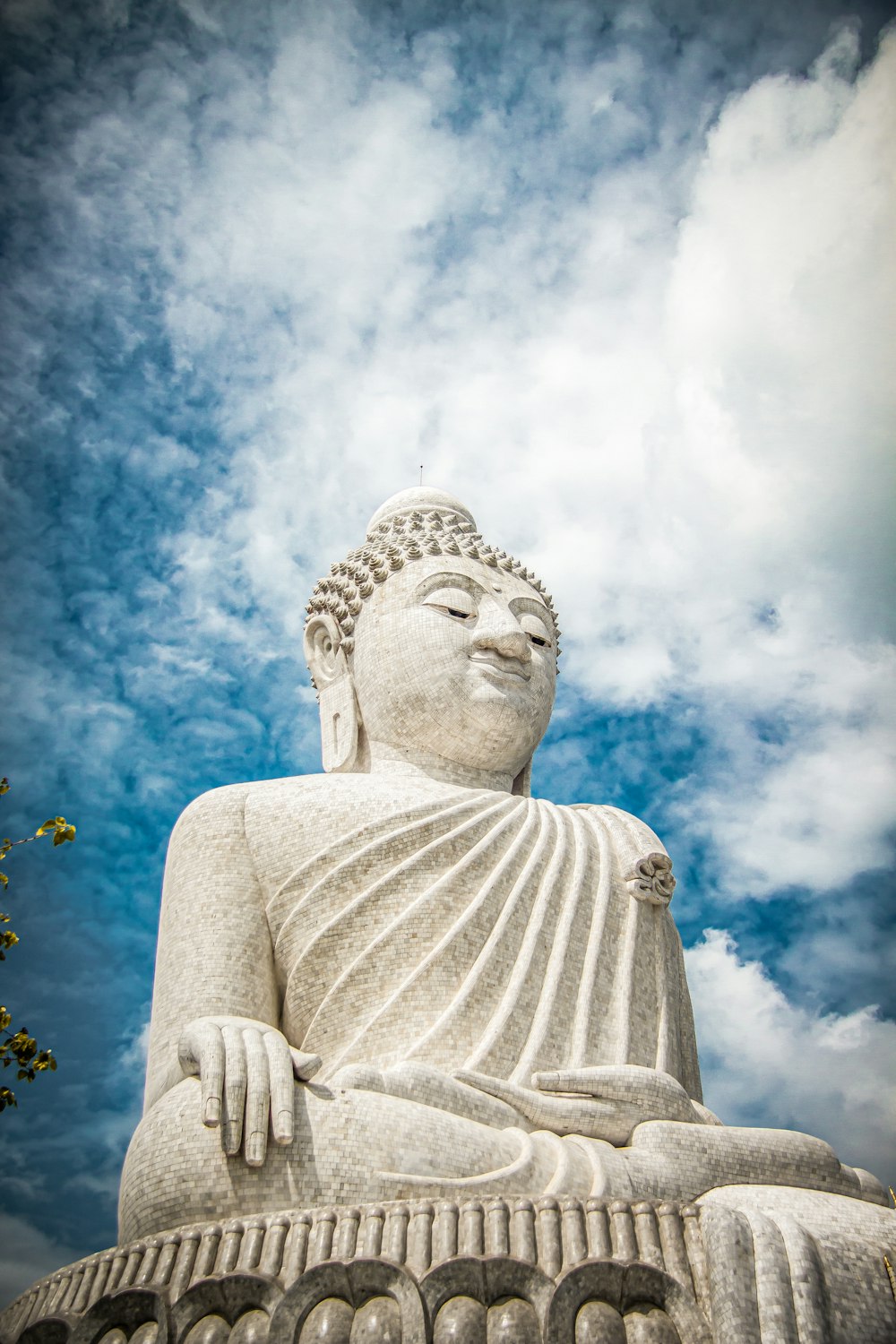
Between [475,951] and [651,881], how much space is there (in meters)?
1.24

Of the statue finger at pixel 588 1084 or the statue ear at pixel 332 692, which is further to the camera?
the statue ear at pixel 332 692

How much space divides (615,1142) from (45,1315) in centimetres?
251

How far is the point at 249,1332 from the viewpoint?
3627 mm

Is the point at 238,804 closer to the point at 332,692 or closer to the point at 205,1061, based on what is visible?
the point at 332,692

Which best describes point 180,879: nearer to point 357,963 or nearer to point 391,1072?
point 357,963

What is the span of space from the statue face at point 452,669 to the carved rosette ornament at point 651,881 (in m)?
1.36

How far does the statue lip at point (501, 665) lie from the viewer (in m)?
7.42

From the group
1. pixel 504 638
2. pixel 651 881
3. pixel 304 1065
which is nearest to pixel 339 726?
pixel 504 638

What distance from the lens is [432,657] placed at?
7344mm

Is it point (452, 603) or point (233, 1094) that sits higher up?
point (452, 603)

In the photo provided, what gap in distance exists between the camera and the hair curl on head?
7.98 metres

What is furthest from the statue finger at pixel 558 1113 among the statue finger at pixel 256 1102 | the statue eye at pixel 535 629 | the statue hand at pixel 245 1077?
the statue eye at pixel 535 629

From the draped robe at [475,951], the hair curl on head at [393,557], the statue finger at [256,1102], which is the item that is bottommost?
the statue finger at [256,1102]

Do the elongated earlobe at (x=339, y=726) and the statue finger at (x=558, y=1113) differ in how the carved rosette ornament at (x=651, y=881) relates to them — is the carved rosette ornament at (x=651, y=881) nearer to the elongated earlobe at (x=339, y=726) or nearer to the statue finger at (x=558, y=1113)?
the statue finger at (x=558, y=1113)
